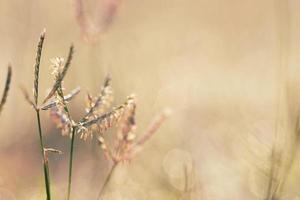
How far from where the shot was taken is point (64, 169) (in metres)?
3.29

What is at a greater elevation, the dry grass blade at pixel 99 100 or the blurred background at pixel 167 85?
the dry grass blade at pixel 99 100

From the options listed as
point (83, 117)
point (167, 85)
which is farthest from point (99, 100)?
point (167, 85)

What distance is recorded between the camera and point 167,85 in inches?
184

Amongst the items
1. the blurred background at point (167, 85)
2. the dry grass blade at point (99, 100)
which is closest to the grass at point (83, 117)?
the dry grass blade at point (99, 100)

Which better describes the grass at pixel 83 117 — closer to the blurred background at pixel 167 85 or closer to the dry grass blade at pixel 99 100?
the dry grass blade at pixel 99 100

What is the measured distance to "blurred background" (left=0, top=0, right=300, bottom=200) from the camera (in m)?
2.63

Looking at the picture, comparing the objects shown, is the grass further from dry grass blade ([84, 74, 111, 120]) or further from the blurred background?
the blurred background

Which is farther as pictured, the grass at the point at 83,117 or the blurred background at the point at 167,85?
the blurred background at the point at 167,85

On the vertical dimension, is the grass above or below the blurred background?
above

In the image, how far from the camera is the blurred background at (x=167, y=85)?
8.63 ft

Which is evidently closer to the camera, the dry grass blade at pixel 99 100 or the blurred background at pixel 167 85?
the dry grass blade at pixel 99 100

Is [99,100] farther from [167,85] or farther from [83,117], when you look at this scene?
[167,85]

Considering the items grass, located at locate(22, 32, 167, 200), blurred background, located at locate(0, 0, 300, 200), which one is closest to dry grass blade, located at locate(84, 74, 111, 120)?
grass, located at locate(22, 32, 167, 200)

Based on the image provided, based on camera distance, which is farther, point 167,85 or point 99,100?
point 167,85
